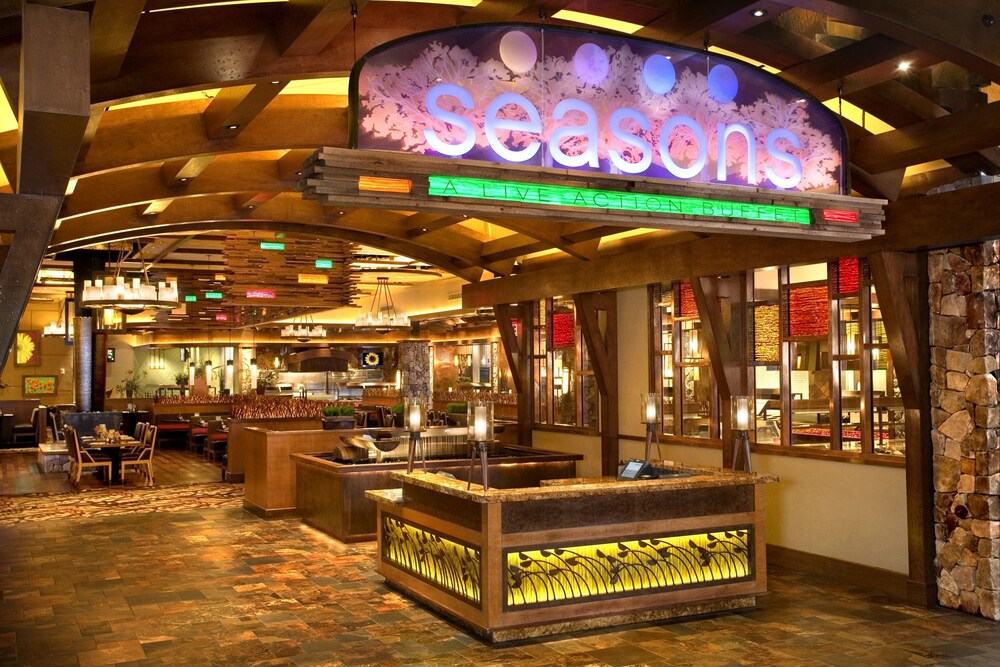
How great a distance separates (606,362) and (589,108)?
22.2 ft

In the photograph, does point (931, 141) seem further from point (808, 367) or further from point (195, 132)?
point (195, 132)

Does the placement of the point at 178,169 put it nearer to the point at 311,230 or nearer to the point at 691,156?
the point at 311,230

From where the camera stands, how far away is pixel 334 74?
5.93 meters

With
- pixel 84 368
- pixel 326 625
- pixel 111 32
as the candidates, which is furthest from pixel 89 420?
pixel 111 32

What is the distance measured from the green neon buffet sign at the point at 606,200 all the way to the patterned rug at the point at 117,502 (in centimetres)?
942

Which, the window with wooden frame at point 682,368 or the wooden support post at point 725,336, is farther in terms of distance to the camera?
the window with wooden frame at point 682,368

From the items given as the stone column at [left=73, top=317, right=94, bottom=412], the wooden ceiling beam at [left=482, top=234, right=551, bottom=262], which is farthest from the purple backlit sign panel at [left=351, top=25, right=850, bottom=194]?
the stone column at [left=73, top=317, right=94, bottom=412]

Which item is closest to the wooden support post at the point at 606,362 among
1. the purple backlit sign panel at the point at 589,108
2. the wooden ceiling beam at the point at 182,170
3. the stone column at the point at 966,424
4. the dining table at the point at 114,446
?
the stone column at the point at 966,424

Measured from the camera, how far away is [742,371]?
9602 mm

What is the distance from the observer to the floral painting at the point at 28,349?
28.0 m

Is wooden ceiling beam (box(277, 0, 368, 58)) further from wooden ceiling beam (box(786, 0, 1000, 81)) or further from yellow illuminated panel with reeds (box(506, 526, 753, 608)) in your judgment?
yellow illuminated panel with reeds (box(506, 526, 753, 608))

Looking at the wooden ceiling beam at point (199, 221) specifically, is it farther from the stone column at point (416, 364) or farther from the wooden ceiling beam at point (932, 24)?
the stone column at point (416, 364)

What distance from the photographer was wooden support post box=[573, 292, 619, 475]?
1163 cm

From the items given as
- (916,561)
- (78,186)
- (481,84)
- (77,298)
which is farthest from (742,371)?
(77,298)
